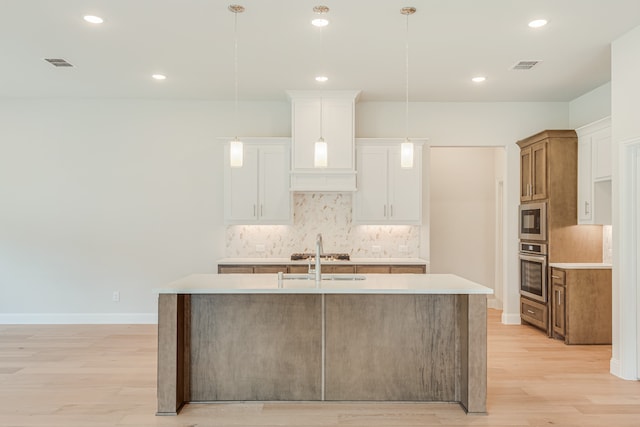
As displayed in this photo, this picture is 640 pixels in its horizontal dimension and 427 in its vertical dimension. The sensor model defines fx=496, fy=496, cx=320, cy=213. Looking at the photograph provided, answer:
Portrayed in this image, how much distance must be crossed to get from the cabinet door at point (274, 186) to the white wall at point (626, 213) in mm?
3493

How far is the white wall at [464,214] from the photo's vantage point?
771cm

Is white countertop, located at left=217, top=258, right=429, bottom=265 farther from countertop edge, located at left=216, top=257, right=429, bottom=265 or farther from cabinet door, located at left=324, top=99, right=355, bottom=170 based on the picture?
cabinet door, located at left=324, top=99, right=355, bottom=170

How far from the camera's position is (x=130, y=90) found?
19.8ft

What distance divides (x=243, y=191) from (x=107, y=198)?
187cm

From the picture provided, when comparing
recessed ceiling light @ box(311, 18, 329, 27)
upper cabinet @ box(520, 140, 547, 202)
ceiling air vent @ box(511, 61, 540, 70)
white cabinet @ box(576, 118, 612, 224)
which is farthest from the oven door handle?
recessed ceiling light @ box(311, 18, 329, 27)

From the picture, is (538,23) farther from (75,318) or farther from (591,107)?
(75,318)

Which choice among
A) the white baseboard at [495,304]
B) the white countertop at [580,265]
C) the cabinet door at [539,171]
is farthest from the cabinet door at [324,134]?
the white baseboard at [495,304]

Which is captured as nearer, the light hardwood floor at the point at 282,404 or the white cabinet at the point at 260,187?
the light hardwood floor at the point at 282,404

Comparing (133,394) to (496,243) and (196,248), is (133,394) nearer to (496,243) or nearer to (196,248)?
(196,248)

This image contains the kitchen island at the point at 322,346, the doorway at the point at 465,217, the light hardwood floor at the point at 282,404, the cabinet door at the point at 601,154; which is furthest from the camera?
the doorway at the point at 465,217

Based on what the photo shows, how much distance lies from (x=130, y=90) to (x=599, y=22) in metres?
4.98

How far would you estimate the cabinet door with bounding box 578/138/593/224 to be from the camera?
5.44 m

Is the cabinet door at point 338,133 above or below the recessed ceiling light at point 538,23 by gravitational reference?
below

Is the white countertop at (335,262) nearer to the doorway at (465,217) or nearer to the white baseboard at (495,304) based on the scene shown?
the doorway at (465,217)
